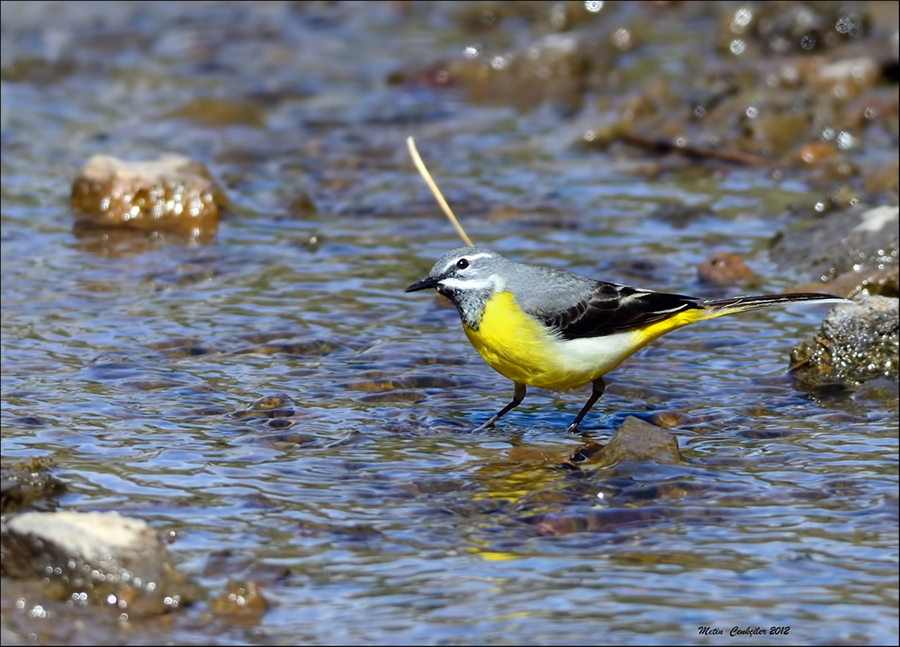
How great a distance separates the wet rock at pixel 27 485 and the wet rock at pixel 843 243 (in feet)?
19.6

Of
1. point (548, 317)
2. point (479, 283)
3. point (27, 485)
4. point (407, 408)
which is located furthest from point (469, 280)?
point (27, 485)

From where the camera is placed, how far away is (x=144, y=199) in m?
11.9

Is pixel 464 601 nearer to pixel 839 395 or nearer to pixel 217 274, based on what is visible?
pixel 839 395

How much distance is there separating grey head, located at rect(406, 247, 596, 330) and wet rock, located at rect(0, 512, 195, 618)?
2747 mm

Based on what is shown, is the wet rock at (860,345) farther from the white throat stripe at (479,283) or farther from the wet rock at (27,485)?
the wet rock at (27,485)

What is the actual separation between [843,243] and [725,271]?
900 mm

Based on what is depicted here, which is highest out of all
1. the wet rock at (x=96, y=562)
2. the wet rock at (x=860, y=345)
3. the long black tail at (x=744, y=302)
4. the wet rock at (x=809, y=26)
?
the wet rock at (x=809, y=26)

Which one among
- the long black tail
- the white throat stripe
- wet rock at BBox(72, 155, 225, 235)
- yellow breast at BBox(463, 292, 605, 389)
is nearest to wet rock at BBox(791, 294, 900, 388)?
the long black tail

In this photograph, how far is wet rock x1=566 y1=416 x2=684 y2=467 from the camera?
22.5ft

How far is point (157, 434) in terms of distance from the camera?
7.39 metres

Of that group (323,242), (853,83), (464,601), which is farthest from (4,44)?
(464,601)

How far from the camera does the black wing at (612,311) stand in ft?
25.4

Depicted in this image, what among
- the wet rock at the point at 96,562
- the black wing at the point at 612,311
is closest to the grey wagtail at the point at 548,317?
the black wing at the point at 612,311

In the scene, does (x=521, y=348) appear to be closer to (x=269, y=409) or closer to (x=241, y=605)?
(x=269, y=409)
